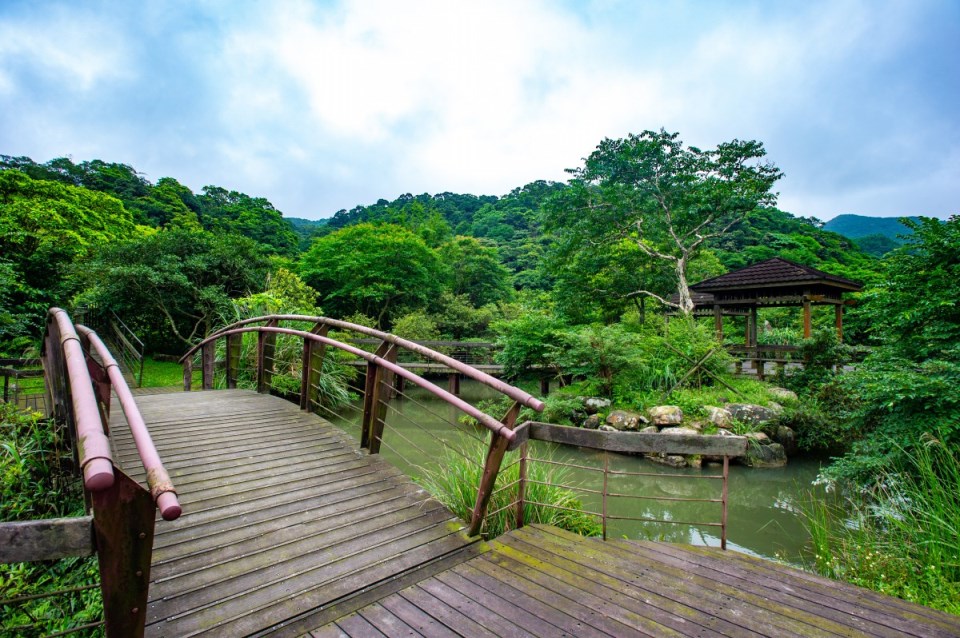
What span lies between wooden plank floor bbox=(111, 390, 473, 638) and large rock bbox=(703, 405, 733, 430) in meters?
6.88

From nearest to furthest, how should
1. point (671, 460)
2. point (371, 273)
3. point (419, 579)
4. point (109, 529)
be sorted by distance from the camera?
point (109, 529) → point (419, 579) → point (671, 460) → point (371, 273)

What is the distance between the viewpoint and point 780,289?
11.7 m

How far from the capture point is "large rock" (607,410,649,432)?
807cm

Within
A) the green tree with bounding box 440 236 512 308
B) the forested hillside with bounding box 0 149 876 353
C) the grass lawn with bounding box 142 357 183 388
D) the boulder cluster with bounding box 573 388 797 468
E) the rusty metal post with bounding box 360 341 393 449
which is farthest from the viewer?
the green tree with bounding box 440 236 512 308

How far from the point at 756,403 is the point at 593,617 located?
827 centimetres

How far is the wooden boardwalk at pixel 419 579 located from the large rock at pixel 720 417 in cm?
626

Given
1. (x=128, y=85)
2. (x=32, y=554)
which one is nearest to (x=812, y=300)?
(x=32, y=554)

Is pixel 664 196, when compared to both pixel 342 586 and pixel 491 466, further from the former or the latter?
pixel 342 586

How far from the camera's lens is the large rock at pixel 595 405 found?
9016 mm

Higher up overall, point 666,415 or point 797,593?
point 797,593

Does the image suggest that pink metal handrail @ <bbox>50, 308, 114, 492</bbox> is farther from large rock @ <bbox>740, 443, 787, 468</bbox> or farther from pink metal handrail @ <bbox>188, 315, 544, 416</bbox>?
large rock @ <bbox>740, 443, 787, 468</bbox>

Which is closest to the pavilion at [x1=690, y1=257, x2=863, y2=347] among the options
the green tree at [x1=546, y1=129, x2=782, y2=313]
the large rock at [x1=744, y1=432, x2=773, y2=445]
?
the green tree at [x1=546, y1=129, x2=782, y2=313]

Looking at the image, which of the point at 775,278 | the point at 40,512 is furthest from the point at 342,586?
the point at 775,278

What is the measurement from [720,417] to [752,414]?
61 cm
